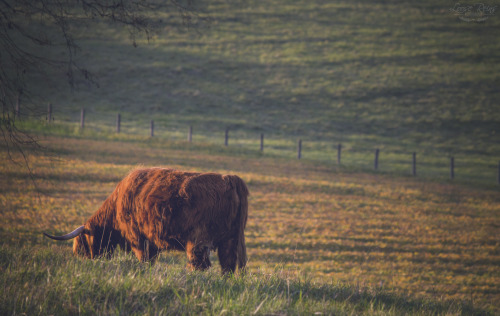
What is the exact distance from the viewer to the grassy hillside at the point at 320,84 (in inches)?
1698

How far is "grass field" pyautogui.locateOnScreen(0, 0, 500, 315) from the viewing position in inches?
185

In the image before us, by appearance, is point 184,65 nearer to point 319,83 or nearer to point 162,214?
point 319,83

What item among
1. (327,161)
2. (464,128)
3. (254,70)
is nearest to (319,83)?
(254,70)

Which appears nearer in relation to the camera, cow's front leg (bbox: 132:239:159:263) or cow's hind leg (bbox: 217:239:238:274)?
cow's hind leg (bbox: 217:239:238:274)

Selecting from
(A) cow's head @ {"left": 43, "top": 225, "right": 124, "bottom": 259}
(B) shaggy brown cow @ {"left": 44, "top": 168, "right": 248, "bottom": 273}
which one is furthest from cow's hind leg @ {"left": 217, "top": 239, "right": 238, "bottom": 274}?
(A) cow's head @ {"left": 43, "top": 225, "right": 124, "bottom": 259}

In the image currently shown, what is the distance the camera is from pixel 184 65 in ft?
195

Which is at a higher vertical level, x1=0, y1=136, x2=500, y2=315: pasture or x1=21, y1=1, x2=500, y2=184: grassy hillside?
x1=21, y1=1, x2=500, y2=184: grassy hillside

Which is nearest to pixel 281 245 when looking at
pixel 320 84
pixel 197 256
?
pixel 197 256

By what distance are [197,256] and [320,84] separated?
52.1 metres

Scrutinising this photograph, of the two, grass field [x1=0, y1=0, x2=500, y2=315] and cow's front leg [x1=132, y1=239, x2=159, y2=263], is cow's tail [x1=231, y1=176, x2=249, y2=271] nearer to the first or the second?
grass field [x1=0, y1=0, x2=500, y2=315]

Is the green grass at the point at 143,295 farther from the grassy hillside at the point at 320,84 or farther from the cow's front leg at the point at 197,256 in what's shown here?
the grassy hillside at the point at 320,84

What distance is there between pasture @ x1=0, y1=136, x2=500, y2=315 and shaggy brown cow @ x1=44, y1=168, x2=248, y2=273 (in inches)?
16.8

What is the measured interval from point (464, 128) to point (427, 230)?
33.9 m

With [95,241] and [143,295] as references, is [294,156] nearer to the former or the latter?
[95,241]
